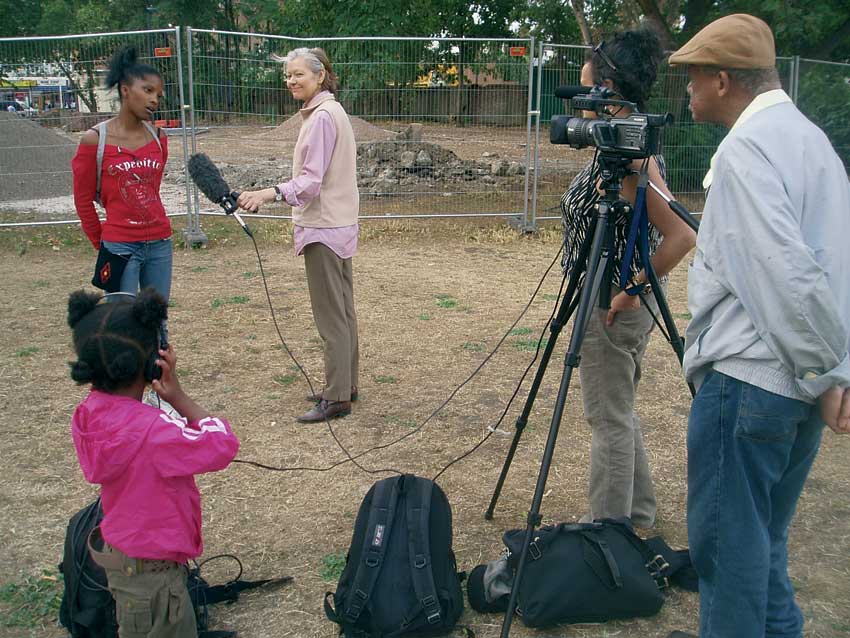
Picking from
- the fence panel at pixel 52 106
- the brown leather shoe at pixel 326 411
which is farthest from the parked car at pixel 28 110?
the brown leather shoe at pixel 326 411

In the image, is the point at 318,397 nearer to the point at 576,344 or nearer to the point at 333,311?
the point at 333,311

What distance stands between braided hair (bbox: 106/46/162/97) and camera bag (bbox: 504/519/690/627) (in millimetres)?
3011

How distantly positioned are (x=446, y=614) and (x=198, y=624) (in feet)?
2.92

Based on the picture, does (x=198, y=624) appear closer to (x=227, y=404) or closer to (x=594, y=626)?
(x=594, y=626)

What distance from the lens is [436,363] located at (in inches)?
225

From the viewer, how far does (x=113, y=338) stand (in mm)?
2307

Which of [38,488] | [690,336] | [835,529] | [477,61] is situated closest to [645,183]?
[690,336]

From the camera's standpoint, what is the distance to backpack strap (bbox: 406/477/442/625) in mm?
2732

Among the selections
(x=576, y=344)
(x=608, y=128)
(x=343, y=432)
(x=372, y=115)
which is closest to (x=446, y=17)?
(x=372, y=115)

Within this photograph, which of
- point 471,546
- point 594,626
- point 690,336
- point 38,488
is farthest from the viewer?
point 38,488

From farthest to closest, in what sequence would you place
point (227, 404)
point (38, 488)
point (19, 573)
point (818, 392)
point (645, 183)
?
1. point (227, 404)
2. point (38, 488)
3. point (19, 573)
4. point (645, 183)
5. point (818, 392)

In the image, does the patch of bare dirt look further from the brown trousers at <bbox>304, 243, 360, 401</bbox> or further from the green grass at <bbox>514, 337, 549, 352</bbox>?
the brown trousers at <bbox>304, 243, 360, 401</bbox>

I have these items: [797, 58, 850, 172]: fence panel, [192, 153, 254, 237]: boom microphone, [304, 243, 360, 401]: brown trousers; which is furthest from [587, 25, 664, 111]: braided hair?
[797, 58, 850, 172]: fence panel

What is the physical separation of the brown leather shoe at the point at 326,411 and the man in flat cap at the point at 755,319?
9.01 feet
